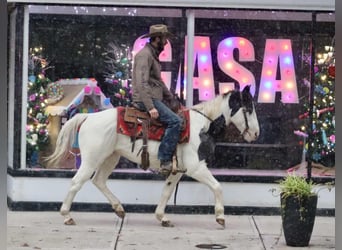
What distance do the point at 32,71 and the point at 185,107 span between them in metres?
2.16

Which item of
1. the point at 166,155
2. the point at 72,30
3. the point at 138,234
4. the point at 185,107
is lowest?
the point at 138,234

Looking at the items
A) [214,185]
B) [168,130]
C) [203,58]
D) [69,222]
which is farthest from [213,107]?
[69,222]

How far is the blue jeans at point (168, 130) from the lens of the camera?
7.30 meters

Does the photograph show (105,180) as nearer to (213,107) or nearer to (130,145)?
(130,145)

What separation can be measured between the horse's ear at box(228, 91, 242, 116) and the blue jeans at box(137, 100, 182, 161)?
741mm

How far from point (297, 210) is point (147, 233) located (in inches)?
70.4

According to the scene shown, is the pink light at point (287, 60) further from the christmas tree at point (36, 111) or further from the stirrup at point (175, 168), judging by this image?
the christmas tree at point (36, 111)

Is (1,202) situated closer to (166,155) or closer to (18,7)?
(166,155)

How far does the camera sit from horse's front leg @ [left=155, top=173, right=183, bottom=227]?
25.1ft

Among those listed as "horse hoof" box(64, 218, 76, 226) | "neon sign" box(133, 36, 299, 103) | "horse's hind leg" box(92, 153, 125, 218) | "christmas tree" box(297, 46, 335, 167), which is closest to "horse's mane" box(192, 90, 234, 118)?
"neon sign" box(133, 36, 299, 103)

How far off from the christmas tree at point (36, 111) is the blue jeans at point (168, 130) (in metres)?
1.98

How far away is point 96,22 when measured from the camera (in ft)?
28.2

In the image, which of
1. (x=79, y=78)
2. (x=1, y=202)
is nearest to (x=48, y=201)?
(x=79, y=78)

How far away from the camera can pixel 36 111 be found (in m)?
8.58
